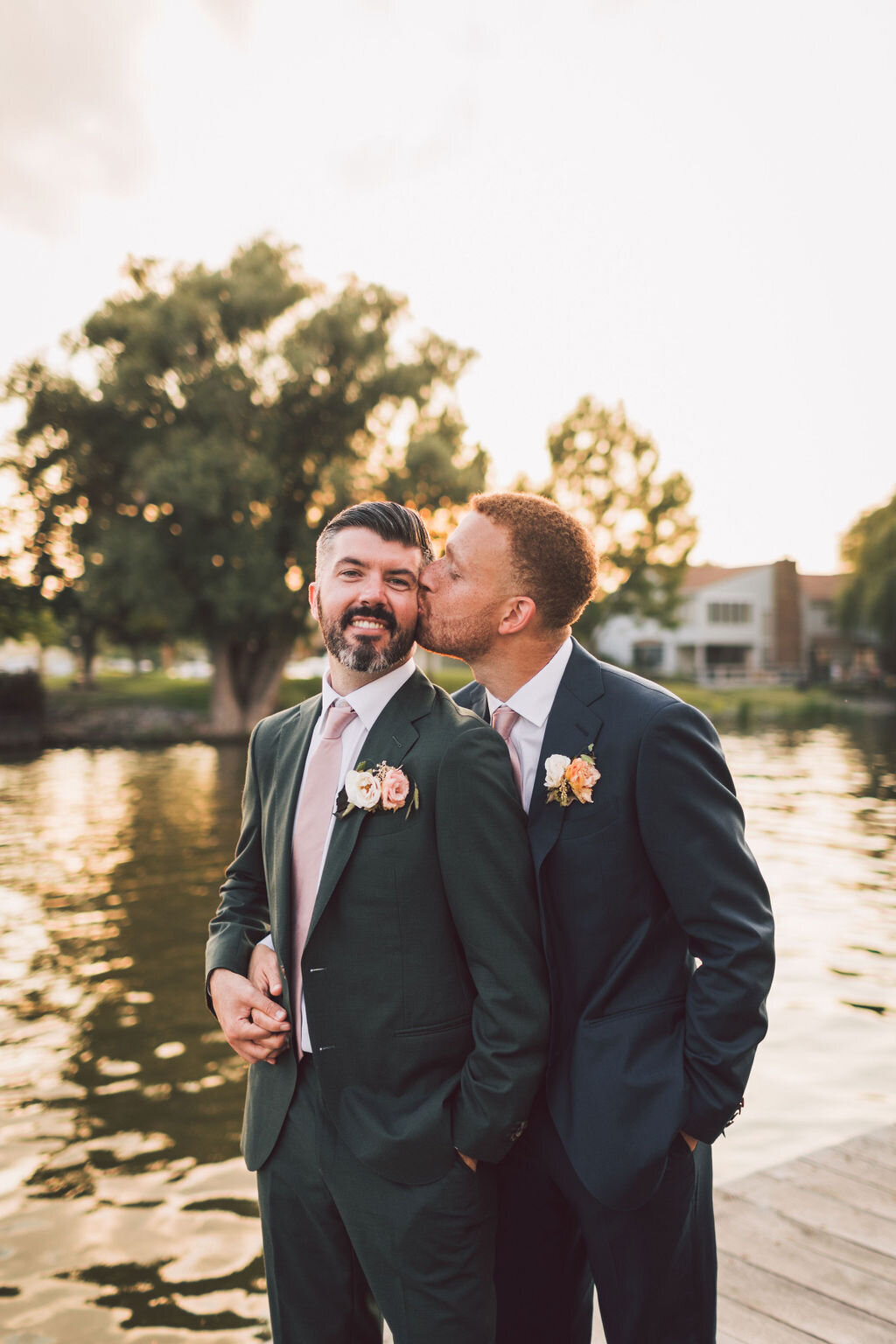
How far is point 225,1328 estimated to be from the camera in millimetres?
4387

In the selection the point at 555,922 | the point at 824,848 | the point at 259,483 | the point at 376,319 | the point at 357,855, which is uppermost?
the point at 376,319

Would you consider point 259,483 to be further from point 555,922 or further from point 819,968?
point 555,922

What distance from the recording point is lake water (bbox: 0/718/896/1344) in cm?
471

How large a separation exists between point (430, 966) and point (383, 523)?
102cm

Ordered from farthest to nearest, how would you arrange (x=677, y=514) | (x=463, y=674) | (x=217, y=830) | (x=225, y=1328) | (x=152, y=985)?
(x=463, y=674) < (x=677, y=514) < (x=217, y=830) < (x=152, y=985) < (x=225, y=1328)

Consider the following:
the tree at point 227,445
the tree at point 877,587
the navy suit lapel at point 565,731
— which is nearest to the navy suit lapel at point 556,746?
the navy suit lapel at point 565,731

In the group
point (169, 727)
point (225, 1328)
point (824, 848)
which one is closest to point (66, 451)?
point (169, 727)

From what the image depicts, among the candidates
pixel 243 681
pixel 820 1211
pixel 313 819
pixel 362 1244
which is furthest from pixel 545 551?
pixel 243 681

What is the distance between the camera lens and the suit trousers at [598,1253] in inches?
92.7

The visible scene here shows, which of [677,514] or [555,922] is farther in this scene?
[677,514]

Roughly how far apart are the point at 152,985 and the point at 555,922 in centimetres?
732

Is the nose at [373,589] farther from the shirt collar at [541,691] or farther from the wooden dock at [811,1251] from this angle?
the wooden dock at [811,1251]

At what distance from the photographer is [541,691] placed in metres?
2.57

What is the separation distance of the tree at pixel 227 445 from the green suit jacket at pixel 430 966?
28.4m
